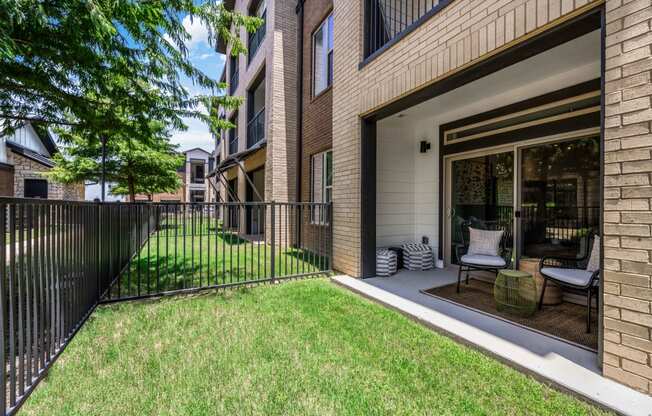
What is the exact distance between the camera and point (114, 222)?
4.37 metres

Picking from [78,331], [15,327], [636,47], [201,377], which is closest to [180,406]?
[201,377]

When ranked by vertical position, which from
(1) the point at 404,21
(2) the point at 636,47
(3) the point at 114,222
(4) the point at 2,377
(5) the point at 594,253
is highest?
(1) the point at 404,21

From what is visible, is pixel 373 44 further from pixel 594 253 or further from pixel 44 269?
pixel 44 269

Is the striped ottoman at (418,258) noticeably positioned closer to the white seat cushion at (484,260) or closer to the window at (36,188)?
the white seat cushion at (484,260)

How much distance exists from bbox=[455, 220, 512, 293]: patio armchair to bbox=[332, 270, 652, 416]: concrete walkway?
786 mm

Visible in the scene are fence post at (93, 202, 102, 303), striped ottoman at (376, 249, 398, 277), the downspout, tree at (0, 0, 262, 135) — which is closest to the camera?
tree at (0, 0, 262, 135)

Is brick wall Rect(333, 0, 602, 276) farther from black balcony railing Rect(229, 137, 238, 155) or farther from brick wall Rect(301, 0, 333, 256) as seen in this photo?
black balcony railing Rect(229, 137, 238, 155)

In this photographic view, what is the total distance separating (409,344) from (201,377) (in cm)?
183

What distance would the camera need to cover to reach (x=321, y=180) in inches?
298

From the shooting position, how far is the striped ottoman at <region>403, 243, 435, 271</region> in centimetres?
583

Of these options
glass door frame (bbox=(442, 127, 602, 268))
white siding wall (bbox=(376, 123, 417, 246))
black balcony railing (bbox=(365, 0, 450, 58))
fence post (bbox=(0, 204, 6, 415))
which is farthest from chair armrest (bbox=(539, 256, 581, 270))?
fence post (bbox=(0, 204, 6, 415))

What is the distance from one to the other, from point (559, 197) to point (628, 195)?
101 inches

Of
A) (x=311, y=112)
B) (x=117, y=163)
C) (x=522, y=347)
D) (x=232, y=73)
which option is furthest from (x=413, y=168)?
(x=232, y=73)

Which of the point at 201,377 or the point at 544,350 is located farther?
the point at 544,350
